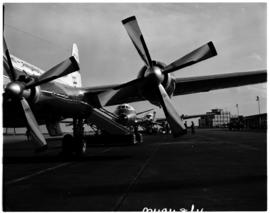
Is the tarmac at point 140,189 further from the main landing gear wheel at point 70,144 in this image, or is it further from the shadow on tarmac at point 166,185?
the main landing gear wheel at point 70,144

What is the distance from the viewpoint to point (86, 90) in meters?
15.6

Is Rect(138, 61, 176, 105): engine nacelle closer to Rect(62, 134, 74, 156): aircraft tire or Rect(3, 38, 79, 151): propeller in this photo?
Rect(3, 38, 79, 151): propeller

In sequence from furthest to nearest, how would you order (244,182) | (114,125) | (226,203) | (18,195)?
1. (114,125)
2. (244,182)
3. (18,195)
4. (226,203)

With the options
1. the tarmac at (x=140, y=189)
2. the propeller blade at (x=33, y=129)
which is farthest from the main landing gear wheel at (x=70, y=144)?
the tarmac at (x=140, y=189)

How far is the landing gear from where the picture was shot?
15.9 m

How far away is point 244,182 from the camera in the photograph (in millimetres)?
8164

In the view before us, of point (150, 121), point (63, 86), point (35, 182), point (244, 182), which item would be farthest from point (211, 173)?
point (150, 121)

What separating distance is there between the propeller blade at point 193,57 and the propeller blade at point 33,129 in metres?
6.09

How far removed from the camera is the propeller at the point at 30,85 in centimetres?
1166

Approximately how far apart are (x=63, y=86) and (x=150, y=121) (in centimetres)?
4724

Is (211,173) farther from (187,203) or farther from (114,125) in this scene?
(114,125)

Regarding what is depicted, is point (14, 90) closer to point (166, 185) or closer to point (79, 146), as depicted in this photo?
point (79, 146)

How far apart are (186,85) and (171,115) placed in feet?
9.33

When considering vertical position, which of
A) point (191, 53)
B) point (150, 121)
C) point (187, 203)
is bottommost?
point (150, 121)
